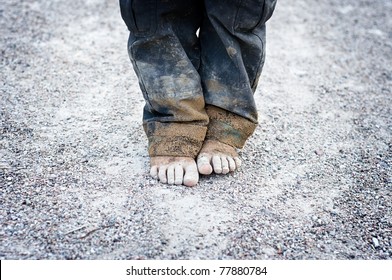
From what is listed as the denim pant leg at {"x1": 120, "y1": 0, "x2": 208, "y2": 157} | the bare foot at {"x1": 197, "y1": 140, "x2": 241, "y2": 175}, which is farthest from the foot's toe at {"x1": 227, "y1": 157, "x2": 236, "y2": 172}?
Answer: the denim pant leg at {"x1": 120, "y1": 0, "x2": 208, "y2": 157}

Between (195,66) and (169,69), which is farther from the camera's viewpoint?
(195,66)

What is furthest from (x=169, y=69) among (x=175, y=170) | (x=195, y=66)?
(x=175, y=170)

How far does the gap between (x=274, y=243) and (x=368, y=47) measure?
201 cm

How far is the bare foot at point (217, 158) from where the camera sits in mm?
1694

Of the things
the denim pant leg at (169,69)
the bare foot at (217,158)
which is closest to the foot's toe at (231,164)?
the bare foot at (217,158)

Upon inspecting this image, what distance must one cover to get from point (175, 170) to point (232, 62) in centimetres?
44

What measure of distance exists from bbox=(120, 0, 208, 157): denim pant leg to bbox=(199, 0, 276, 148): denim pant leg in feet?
0.17

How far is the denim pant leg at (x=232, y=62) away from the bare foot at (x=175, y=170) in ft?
0.54

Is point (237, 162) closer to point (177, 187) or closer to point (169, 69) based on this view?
point (177, 187)

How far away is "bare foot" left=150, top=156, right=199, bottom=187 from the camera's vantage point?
1666 millimetres

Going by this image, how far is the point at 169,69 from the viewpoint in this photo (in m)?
1.64

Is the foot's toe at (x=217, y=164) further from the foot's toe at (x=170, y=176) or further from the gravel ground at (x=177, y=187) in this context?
the foot's toe at (x=170, y=176)

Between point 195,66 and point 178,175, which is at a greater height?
point 195,66

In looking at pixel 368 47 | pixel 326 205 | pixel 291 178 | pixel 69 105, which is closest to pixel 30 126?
pixel 69 105
